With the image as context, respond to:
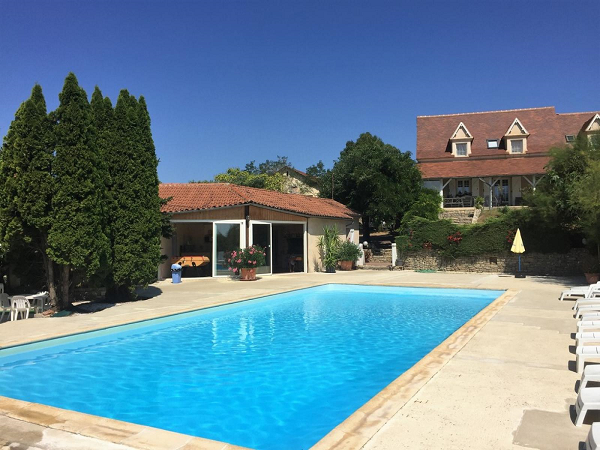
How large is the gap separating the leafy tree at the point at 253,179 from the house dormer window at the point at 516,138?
862 inches

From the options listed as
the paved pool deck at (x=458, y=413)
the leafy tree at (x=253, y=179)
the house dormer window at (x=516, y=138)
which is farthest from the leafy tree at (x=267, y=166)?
the paved pool deck at (x=458, y=413)

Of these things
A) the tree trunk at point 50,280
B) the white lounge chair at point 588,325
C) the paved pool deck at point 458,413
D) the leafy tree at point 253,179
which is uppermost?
the leafy tree at point 253,179

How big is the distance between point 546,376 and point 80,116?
416 inches

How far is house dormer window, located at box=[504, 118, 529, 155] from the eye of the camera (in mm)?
35094

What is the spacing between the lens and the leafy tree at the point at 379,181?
28.9 meters

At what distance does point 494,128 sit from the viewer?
38.2 meters

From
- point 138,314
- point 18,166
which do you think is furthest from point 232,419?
point 18,166

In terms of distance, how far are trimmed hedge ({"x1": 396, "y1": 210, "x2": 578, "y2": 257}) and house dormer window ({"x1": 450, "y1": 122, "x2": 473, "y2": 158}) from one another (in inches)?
560

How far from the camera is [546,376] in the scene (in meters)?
5.41

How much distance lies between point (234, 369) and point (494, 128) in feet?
123

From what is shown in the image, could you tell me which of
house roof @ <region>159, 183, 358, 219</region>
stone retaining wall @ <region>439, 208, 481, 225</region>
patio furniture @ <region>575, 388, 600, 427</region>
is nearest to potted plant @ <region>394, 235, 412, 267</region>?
house roof @ <region>159, 183, 358, 219</region>

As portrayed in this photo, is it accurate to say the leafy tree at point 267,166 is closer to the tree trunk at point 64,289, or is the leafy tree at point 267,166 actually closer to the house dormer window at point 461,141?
the house dormer window at point 461,141

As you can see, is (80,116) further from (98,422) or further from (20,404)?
(98,422)

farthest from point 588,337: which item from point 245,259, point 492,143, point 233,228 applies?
point 492,143
